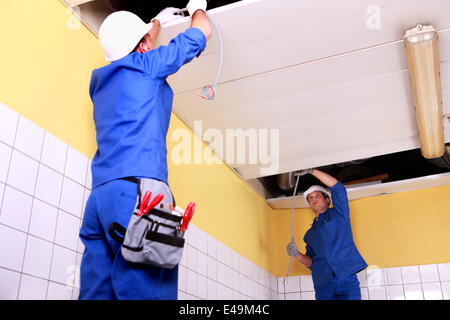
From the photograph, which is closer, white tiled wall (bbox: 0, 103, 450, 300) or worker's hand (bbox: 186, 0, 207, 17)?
white tiled wall (bbox: 0, 103, 450, 300)

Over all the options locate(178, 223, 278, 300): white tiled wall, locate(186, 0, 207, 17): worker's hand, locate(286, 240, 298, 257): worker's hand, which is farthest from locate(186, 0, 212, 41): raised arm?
locate(286, 240, 298, 257): worker's hand

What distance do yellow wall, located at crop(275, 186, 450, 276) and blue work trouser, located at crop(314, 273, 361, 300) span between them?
1.94ft

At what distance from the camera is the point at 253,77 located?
8.27ft

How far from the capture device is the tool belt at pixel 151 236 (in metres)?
1.32

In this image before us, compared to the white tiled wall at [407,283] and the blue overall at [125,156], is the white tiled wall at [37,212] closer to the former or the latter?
the blue overall at [125,156]

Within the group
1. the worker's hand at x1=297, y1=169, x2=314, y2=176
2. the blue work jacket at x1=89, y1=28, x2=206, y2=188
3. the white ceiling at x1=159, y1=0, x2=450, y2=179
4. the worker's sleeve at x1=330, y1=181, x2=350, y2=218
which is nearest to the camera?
the blue work jacket at x1=89, y1=28, x2=206, y2=188

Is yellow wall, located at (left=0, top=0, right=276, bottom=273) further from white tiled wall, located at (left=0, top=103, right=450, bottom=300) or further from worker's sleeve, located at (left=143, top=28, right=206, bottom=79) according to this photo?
worker's sleeve, located at (left=143, top=28, right=206, bottom=79)

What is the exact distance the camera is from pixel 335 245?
3330mm

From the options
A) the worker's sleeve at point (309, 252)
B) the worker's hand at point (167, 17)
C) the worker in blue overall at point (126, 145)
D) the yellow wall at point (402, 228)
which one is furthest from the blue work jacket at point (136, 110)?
the yellow wall at point (402, 228)

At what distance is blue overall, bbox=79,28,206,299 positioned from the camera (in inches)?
54.8

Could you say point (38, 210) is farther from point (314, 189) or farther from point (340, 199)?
point (314, 189)

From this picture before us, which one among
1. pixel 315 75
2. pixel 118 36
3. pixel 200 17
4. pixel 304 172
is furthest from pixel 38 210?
pixel 304 172

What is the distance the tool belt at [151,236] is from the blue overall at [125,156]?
5cm
